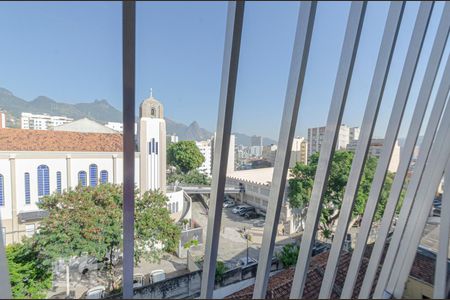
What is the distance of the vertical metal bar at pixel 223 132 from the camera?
73 centimetres

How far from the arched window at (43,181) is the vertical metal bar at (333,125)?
3946 mm

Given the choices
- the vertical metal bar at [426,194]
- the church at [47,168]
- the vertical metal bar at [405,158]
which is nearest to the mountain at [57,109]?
the vertical metal bar at [405,158]

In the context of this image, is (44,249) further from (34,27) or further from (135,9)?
(135,9)

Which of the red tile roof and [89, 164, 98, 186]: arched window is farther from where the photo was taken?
[89, 164, 98, 186]: arched window

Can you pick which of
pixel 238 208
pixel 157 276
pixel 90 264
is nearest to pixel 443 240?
pixel 157 276

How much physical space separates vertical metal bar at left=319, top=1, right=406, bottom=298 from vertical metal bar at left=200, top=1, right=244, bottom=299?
2.51 feet

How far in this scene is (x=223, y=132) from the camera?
0.81m

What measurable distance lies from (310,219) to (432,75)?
45.1 inches

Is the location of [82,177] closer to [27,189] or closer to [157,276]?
[27,189]

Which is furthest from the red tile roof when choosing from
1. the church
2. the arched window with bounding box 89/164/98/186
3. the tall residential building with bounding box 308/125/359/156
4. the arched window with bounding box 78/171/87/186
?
the tall residential building with bounding box 308/125/359/156

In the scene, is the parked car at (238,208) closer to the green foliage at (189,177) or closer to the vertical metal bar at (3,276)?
the green foliage at (189,177)

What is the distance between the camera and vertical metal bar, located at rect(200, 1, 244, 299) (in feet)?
2.38

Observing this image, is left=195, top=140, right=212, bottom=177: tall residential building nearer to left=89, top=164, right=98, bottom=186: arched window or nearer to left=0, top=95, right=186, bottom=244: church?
left=0, top=95, right=186, bottom=244: church

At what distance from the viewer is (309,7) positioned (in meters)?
0.81
